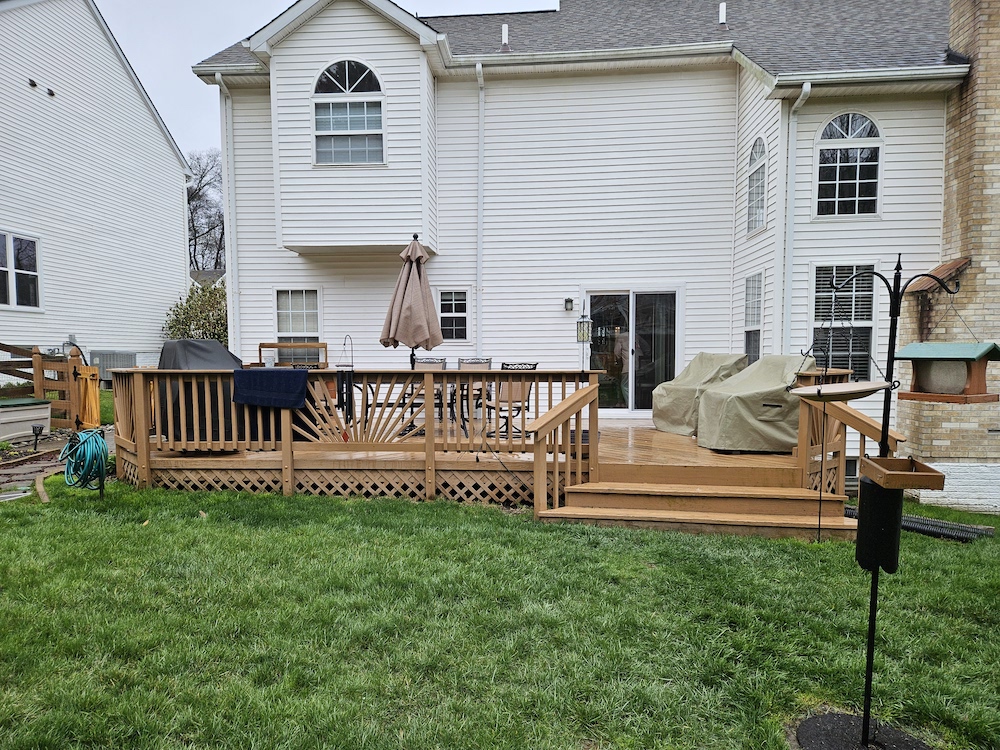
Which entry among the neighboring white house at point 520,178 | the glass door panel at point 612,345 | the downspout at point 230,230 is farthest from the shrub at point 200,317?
the glass door panel at point 612,345

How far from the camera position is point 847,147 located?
737 centimetres

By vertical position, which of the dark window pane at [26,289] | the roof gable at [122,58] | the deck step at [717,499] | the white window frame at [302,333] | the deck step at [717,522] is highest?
the roof gable at [122,58]

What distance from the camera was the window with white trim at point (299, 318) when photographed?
9445 mm

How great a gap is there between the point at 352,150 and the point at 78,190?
30.6ft

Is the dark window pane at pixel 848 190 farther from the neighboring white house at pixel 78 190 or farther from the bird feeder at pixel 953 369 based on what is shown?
the neighboring white house at pixel 78 190

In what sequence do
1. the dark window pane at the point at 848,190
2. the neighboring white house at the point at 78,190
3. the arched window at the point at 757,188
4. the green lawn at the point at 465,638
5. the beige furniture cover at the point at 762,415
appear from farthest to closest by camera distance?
the neighboring white house at the point at 78,190 < the arched window at the point at 757,188 < the dark window pane at the point at 848,190 < the beige furniture cover at the point at 762,415 < the green lawn at the point at 465,638

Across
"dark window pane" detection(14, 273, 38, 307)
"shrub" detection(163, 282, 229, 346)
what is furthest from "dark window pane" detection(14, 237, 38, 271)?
"shrub" detection(163, 282, 229, 346)

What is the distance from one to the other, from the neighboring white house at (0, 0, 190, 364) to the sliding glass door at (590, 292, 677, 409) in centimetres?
1212

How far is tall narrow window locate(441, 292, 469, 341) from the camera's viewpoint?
9336mm

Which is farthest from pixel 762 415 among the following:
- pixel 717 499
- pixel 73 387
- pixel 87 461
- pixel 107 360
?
pixel 107 360

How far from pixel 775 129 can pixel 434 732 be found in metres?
8.01

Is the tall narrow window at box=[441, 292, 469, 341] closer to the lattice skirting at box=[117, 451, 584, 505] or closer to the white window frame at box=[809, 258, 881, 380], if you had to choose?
the lattice skirting at box=[117, 451, 584, 505]

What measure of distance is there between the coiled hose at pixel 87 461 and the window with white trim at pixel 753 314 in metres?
7.70

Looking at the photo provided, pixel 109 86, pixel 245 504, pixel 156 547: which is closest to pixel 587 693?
pixel 156 547
